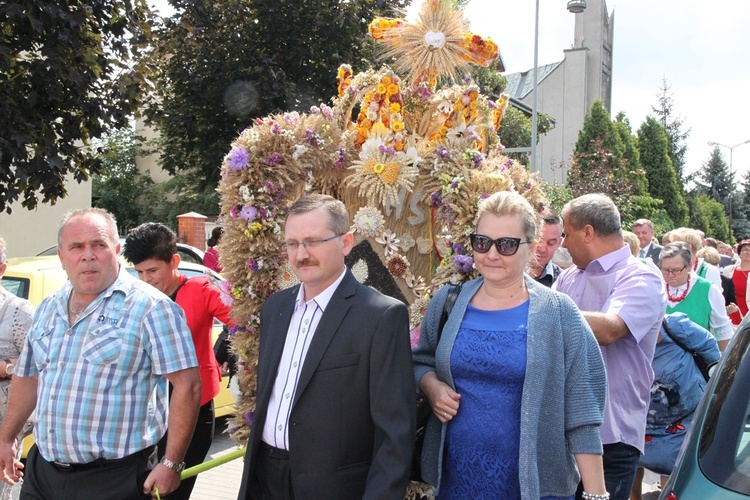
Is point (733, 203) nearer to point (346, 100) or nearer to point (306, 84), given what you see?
point (306, 84)

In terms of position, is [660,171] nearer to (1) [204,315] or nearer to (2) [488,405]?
(1) [204,315]

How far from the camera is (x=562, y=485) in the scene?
8.15 ft

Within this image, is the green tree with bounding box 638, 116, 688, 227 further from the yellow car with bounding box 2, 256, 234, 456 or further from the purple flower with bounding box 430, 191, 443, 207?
the purple flower with bounding box 430, 191, 443, 207

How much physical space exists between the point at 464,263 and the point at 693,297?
300 centimetres

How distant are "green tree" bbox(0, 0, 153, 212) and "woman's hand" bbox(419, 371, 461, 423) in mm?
6683

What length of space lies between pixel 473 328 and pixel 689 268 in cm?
368

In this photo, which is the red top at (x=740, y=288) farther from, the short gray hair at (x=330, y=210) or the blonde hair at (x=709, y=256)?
the short gray hair at (x=330, y=210)

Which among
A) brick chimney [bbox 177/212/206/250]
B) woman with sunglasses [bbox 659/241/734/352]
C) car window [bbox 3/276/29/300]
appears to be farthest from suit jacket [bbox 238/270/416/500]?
brick chimney [bbox 177/212/206/250]

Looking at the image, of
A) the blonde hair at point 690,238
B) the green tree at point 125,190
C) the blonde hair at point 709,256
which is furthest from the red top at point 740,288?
the green tree at point 125,190

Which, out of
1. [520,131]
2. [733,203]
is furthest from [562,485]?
[733,203]

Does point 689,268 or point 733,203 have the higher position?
point 733,203

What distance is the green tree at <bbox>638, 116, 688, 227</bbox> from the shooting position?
33.4m

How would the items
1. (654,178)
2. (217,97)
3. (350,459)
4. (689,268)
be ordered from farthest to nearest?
(654,178), (217,97), (689,268), (350,459)

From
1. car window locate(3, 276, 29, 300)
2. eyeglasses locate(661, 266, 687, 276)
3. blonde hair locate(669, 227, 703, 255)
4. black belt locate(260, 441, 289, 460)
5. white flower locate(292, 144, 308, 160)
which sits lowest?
black belt locate(260, 441, 289, 460)
